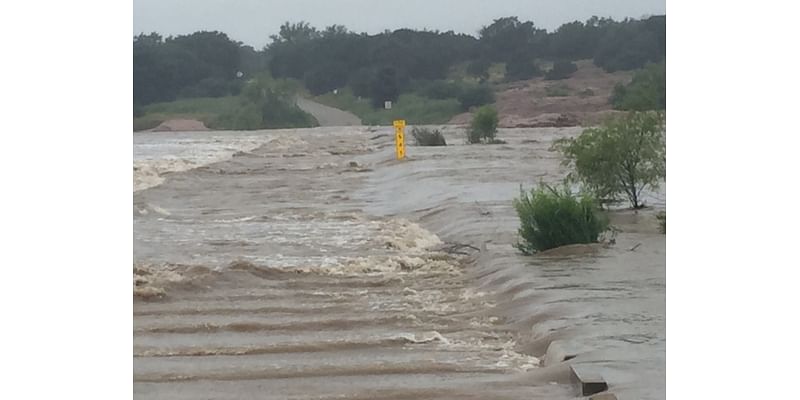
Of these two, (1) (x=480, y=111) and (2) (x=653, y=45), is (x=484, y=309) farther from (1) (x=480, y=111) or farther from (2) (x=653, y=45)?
(2) (x=653, y=45)

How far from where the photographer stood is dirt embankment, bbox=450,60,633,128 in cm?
501

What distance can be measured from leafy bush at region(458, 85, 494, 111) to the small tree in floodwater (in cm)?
34

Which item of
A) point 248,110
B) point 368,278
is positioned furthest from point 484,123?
point 248,110

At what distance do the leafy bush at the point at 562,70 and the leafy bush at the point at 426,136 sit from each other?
0.45m

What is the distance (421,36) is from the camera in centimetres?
494

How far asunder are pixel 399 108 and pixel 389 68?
0.15 metres

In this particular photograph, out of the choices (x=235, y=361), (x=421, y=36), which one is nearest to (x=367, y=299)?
(x=235, y=361)

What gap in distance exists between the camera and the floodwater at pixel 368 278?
4.68 m

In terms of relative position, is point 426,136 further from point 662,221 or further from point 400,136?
point 662,221

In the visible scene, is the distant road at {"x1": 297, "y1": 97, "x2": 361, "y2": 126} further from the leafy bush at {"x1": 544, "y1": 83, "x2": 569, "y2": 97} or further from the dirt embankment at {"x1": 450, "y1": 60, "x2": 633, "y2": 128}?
the leafy bush at {"x1": 544, "y1": 83, "x2": 569, "y2": 97}

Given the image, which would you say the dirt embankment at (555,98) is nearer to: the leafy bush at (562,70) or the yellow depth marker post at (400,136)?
the leafy bush at (562,70)

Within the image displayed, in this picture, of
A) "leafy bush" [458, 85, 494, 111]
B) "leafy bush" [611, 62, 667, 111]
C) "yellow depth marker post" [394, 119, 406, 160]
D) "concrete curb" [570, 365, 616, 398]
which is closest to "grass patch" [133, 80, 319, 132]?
"yellow depth marker post" [394, 119, 406, 160]

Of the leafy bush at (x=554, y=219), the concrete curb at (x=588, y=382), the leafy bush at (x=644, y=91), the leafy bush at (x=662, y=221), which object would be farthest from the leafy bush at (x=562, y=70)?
the concrete curb at (x=588, y=382)
